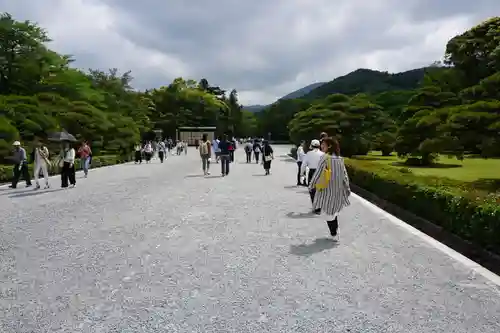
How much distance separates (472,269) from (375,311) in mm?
2232

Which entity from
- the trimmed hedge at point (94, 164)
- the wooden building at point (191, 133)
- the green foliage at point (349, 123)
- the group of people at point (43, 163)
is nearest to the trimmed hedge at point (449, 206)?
the group of people at point (43, 163)

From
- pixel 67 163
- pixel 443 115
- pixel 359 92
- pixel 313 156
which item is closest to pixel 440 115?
pixel 443 115

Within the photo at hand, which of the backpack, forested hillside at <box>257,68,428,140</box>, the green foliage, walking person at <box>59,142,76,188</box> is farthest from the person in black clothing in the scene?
forested hillside at <box>257,68,428,140</box>

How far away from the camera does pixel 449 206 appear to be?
8.11 meters

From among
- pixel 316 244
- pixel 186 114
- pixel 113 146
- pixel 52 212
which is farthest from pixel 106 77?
pixel 316 244

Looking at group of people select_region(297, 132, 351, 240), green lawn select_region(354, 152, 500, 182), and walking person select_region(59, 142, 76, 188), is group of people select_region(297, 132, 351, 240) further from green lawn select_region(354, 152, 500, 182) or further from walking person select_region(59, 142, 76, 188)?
walking person select_region(59, 142, 76, 188)

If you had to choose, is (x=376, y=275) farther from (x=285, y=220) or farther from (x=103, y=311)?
(x=285, y=220)

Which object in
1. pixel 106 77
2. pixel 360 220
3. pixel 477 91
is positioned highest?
pixel 106 77

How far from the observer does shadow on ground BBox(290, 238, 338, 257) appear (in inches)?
264

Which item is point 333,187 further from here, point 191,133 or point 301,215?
point 191,133

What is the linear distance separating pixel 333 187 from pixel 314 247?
1.03 metres

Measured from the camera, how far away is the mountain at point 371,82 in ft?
421

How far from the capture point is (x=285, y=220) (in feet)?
31.2

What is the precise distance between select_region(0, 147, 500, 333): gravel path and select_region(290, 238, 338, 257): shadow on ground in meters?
0.01
